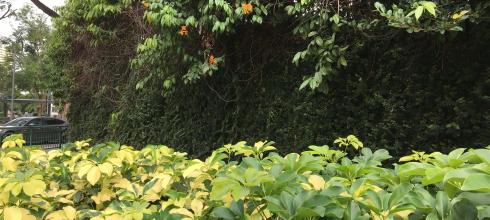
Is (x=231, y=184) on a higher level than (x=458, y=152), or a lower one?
lower

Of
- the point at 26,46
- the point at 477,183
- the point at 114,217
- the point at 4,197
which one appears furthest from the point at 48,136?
the point at 26,46

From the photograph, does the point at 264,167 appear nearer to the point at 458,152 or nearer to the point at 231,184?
the point at 231,184

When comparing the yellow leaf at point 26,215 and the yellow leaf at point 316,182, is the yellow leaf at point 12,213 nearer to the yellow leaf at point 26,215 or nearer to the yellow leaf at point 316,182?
the yellow leaf at point 26,215

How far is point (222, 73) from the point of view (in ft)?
21.4

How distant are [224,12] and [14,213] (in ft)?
13.3

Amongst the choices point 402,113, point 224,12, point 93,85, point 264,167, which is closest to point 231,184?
point 264,167

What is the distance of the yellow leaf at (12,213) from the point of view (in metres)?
1.57

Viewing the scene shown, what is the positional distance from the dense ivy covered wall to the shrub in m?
2.04

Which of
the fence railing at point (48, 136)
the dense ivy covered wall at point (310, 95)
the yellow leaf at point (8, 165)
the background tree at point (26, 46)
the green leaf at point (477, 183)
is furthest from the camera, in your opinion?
the background tree at point (26, 46)

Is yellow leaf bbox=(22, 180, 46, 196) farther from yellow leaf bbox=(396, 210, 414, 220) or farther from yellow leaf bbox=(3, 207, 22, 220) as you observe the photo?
yellow leaf bbox=(396, 210, 414, 220)

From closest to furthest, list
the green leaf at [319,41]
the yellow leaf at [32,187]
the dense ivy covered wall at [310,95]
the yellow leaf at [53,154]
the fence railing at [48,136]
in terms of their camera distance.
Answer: the yellow leaf at [32,187] → the yellow leaf at [53,154] → the dense ivy covered wall at [310,95] → the green leaf at [319,41] → the fence railing at [48,136]

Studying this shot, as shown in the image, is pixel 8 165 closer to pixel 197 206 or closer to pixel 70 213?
pixel 70 213

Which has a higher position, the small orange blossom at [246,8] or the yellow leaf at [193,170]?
the small orange blossom at [246,8]

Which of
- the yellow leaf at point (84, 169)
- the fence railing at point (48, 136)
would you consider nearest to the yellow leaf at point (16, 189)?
the yellow leaf at point (84, 169)
